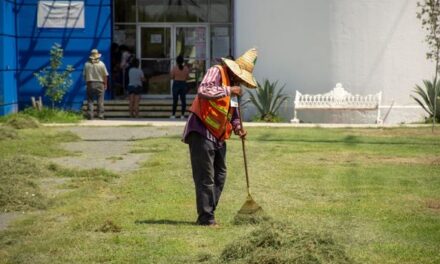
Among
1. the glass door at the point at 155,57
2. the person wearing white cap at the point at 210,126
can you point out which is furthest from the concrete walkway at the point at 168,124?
the person wearing white cap at the point at 210,126

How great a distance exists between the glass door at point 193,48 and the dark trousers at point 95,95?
475 centimetres

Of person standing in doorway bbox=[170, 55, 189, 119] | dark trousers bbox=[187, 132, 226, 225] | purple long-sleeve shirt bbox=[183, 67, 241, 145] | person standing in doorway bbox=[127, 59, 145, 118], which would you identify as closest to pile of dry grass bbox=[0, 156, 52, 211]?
dark trousers bbox=[187, 132, 226, 225]

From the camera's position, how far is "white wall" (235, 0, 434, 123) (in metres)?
24.8

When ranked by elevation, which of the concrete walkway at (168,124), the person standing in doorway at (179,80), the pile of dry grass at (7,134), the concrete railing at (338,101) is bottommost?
the concrete walkway at (168,124)

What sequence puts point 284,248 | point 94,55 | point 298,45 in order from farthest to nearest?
1. point 298,45
2. point 94,55
3. point 284,248

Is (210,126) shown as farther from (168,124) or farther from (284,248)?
(168,124)

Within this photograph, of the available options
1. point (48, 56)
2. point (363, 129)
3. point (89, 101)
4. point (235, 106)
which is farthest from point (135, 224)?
point (48, 56)

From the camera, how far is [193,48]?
97.3 ft

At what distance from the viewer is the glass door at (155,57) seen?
2967 centimetres

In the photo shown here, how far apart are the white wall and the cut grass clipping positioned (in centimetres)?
1794

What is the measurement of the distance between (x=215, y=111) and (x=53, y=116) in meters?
16.4

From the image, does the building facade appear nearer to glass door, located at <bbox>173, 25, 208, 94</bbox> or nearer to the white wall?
the white wall

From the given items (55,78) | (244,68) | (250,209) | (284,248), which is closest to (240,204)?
(250,209)

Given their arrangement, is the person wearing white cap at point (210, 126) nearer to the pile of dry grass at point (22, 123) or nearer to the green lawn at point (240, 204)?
the green lawn at point (240, 204)
